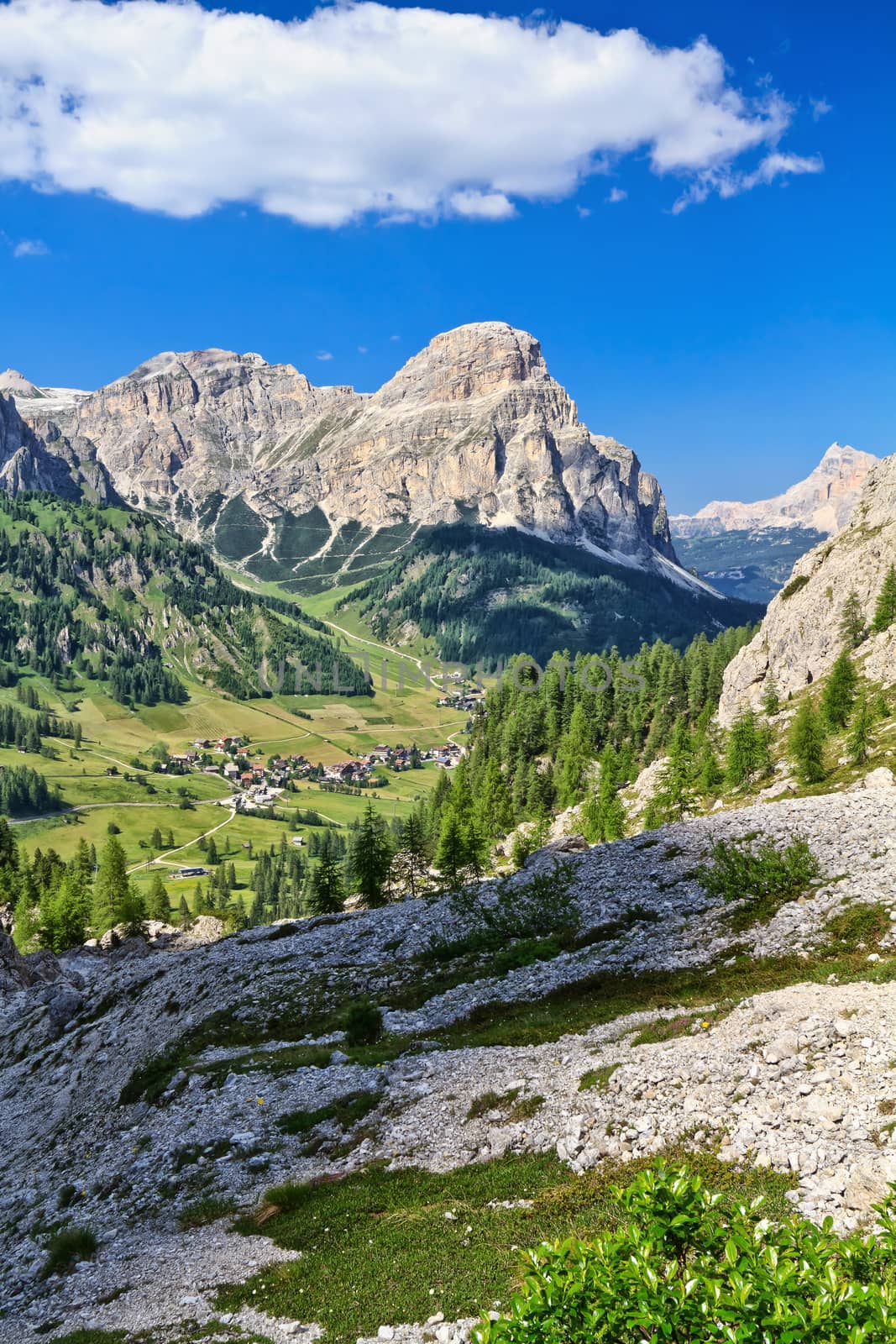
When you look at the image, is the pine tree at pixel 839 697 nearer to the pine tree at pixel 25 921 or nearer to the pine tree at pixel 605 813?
the pine tree at pixel 605 813

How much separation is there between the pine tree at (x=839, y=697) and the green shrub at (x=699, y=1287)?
329ft

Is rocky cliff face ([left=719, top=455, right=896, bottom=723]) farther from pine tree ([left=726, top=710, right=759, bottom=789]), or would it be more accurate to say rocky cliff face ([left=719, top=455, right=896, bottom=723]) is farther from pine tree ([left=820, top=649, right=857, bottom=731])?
pine tree ([left=726, top=710, right=759, bottom=789])

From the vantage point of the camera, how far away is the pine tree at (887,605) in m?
117

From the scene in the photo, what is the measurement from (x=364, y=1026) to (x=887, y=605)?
A: 369ft

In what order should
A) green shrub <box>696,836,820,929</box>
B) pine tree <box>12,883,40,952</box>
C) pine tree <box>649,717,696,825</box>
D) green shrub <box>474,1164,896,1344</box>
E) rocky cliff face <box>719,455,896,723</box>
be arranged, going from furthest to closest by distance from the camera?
rocky cliff face <box>719,455,896,723</box> → pine tree <box>12,883,40,952</box> → pine tree <box>649,717,696,825</box> → green shrub <box>696,836,820,929</box> → green shrub <box>474,1164,896,1344</box>

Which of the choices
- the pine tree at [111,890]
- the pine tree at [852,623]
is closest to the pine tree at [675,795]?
the pine tree at [852,623]

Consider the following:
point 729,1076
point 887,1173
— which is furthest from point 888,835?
point 887,1173

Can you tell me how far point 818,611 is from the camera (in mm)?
135750

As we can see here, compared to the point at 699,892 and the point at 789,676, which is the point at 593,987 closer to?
the point at 699,892

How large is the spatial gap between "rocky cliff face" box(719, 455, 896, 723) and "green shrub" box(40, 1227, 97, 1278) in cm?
12001

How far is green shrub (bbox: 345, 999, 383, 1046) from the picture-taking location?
4216 centimetres

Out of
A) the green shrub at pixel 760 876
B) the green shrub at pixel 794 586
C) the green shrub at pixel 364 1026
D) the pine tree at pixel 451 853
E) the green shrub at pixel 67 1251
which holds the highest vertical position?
the green shrub at pixel 794 586

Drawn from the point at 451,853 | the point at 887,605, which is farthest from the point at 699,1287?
the point at 887,605

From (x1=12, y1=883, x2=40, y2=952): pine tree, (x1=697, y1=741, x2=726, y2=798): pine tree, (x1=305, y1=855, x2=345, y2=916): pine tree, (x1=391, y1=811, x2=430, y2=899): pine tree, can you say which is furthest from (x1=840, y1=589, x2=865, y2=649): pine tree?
(x1=12, y1=883, x2=40, y2=952): pine tree
